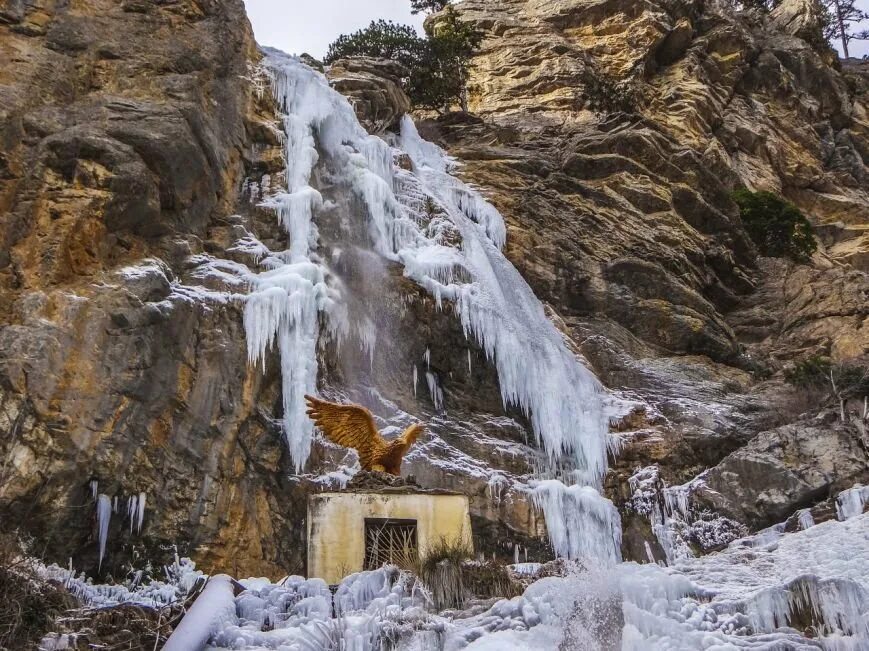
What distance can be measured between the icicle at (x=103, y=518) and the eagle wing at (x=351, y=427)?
279cm

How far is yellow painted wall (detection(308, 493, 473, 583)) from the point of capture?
1047 centimetres

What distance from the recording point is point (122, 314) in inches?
490

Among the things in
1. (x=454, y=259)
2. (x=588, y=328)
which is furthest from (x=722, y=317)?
(x=454, y=259)

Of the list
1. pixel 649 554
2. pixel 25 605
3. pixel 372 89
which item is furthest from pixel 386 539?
pixel 372 89

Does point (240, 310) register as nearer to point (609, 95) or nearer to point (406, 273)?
point (406, 273)

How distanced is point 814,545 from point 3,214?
11.5 metres

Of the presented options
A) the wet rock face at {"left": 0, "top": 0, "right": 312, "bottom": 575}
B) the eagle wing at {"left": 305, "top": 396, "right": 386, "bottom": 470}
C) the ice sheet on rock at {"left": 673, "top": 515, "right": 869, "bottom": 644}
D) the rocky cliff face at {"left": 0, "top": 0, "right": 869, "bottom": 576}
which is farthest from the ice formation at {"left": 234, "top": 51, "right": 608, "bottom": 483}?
the ice sheet on rock at {"left": 673, "top": 515, "right": 869, "bottom": 644}

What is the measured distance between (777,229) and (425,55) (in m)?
11.5

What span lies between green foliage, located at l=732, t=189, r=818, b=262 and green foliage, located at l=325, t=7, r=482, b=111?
9.09 m

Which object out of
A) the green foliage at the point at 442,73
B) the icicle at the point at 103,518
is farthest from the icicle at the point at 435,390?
the green foliage at the point at 442,73

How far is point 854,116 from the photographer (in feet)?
107

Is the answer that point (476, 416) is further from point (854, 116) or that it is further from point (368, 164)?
point (854, 116)

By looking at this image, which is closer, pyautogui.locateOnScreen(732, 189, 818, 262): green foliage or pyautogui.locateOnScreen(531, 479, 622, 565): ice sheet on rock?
pyautogui.locateOnScreen(531, 479, 622, 565): ice sheet on rock

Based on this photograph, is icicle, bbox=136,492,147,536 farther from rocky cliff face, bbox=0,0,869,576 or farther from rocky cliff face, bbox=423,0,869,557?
rocky cliff face, bbox=423,0,869,557
